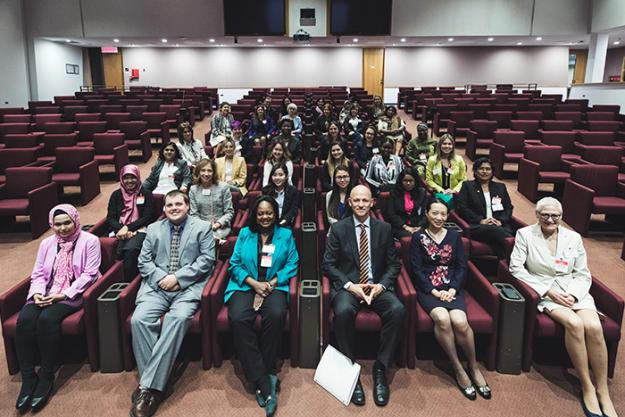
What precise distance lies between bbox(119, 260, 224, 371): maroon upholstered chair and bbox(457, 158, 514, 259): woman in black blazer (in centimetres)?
224

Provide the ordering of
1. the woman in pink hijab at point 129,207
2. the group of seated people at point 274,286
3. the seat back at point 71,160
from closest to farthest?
the group of seated people at point 274,286, the woman in pink hijab at point 129,207, the seat back at point 71,160

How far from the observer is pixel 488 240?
12.2ft

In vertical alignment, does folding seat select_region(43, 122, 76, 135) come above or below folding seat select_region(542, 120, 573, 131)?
below

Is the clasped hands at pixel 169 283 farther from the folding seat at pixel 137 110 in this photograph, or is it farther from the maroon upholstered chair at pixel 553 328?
the folding seat at pixel 137 110

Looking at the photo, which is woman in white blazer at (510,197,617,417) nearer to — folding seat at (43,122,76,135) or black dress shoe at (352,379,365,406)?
black dress shoe at (352,379,365,406)

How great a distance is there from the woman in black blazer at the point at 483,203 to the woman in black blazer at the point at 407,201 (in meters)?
0.35

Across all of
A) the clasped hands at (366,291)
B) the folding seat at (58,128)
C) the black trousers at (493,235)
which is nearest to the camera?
the clasped hands at (366,291)

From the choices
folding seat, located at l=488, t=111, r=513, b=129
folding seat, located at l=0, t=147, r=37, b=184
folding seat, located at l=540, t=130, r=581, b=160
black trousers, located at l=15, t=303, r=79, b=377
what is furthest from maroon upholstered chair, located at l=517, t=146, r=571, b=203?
folding seat, located at l=0, t=147, r=37, b=184

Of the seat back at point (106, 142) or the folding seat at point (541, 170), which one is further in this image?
the seat back at point (106, 142)

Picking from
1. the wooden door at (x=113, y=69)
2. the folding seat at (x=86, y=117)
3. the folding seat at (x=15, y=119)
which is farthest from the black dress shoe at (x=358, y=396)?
the wooden door at (x=113, y=69)

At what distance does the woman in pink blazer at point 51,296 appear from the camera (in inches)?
99.1

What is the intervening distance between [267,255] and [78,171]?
423cm

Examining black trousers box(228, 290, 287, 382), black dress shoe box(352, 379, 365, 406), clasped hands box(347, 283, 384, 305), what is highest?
clasped hands box(347, 283, 384, 305)

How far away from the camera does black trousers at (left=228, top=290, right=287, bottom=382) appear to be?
2.55m
